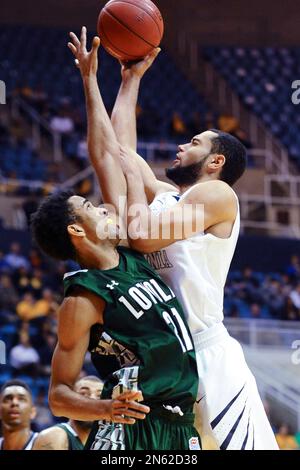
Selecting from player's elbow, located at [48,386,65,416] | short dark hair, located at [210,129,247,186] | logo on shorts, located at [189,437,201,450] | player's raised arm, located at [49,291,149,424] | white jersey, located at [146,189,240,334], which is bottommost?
logo on shorts, located at [189,437,201,450]

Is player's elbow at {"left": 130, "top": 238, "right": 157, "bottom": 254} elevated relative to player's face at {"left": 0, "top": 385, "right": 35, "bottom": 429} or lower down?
elevated

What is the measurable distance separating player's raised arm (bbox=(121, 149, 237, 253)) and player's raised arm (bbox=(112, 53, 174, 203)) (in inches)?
11.3

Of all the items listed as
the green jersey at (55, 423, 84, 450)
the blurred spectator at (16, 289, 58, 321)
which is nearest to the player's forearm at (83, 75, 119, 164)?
the green jersey at (55, 423, 84, 450)

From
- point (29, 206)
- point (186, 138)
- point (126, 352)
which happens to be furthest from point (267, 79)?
point (126, 352)

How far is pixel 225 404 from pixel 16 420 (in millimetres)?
2214

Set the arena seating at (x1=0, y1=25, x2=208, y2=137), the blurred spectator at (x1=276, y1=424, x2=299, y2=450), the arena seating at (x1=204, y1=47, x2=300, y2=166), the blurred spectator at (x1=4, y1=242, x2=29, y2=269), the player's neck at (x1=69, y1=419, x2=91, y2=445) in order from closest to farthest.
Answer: the player's neck at (x1=69, y1=419, x2=91, y2=445) < the blurred spectator at (x1=276, y1=424, x2=299, y2=450) < the blurred spectator at (x1=4, y1=242, x2=29, y2=269) < the arena seating at (x1=0, y1=25, x2=208, y2=137) < the arena seating at (x1=204, y1=47, x2=300, y2=166)

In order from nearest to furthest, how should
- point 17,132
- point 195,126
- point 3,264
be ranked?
point 3,264 < point 17,132 < point 195,126

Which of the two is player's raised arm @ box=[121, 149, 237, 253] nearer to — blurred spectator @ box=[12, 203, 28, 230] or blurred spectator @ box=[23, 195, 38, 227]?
blurred spectator @ box=[23, 195, 38, 227]

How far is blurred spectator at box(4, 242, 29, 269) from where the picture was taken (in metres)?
11.8

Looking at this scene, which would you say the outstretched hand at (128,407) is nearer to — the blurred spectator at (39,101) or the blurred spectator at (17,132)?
the blurred spectator at (17,132)

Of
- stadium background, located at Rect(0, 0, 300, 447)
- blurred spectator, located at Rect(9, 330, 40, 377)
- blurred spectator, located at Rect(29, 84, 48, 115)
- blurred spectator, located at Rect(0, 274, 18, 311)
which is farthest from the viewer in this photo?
blurred spectator, located at Rect(29, 84, 48, 115)

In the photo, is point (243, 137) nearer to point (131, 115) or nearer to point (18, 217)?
point (18, 217)

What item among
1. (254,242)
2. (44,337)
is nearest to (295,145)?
(254,242)

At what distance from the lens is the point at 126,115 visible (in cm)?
423
